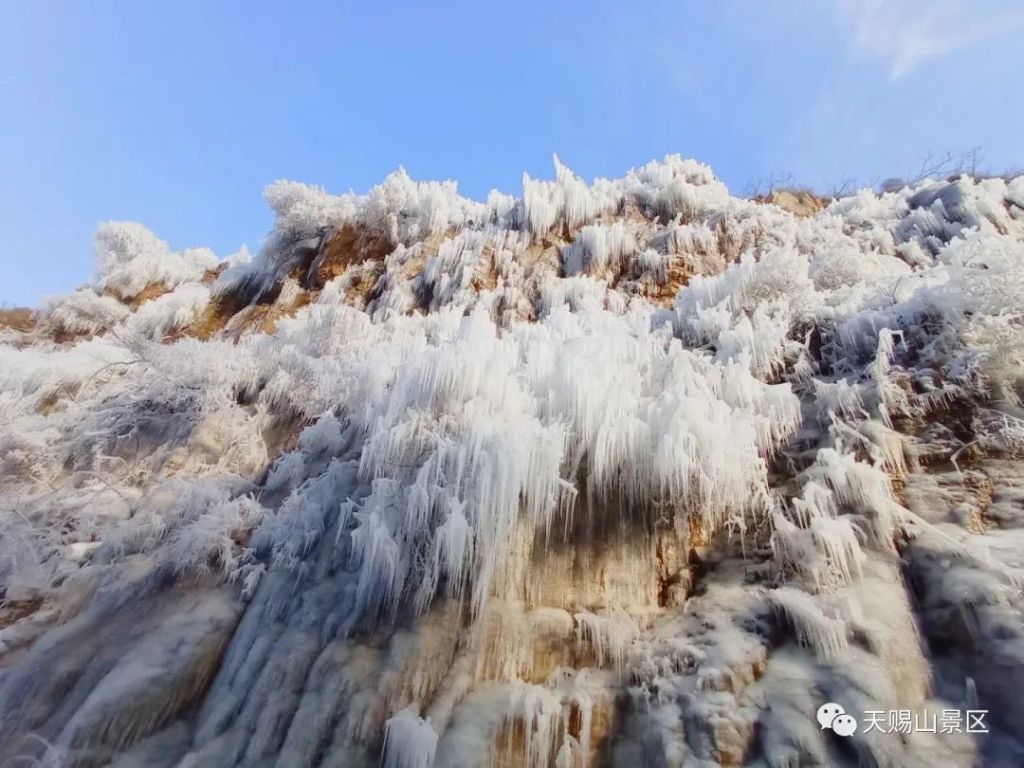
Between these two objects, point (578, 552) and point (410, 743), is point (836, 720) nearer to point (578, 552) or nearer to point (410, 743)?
point (578, 552)

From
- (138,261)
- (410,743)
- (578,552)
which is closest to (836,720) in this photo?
(578,552)

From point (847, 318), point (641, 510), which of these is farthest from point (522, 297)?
point (641, 510)

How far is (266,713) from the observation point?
5000mm

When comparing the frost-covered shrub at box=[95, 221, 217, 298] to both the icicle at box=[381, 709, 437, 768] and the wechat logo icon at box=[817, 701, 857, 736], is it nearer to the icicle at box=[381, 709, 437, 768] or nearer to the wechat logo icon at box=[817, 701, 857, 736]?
the icicle at box=[381, 709, 437, 768]

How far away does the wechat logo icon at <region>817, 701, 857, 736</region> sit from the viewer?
3.95m

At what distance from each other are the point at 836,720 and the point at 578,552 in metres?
2.55

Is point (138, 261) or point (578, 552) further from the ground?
point (138, 261)

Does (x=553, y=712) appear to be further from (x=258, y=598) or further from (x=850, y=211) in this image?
(x=850, y=211)

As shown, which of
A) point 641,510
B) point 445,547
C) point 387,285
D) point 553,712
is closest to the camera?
point 553,712

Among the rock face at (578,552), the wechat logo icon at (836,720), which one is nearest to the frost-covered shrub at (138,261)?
the rock face at (578,552)

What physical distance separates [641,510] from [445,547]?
2059mm

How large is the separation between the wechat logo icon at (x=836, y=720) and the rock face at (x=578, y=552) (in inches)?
2.2

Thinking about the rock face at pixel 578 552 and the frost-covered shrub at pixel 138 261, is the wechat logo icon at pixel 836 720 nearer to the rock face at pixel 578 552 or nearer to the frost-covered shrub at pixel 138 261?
the rock face at pixel 578 552

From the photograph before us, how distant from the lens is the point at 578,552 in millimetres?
5941
